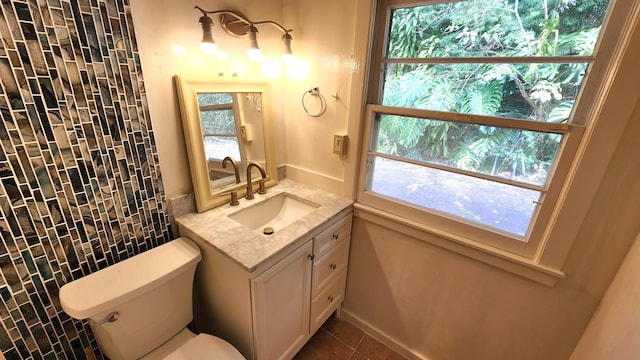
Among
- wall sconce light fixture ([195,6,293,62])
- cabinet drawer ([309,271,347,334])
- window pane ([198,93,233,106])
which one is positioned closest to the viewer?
wall sconce light fixture ([195,6,293,62])

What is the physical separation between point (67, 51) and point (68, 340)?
3.73 ft

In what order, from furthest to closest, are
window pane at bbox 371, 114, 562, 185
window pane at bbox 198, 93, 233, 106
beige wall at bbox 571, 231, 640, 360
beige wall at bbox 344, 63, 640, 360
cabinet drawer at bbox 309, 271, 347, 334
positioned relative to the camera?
cabinet drawer at bbox 309, 271, 347, 334 < window pane at bbox 198, 93, 233, 106 < window pane at bbox 371, 114, 562, 185 < beige wall at bbox 344, 63, 640, 360 < beige wall at bbox 571, 231, 640, 360

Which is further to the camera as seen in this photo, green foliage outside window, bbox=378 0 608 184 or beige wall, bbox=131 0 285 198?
beige wall, bbox=131 0 285 198

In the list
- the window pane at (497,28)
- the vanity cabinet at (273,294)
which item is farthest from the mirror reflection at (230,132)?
the window pane at (497,28)

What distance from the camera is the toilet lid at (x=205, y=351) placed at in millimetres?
1098

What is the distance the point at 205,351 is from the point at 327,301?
2.40ft

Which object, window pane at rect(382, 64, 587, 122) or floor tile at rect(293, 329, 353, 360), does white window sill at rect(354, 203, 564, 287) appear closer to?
window pane at rect(382, 64, 587, 122)

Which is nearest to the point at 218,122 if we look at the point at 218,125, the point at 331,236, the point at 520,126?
the point at 218,125

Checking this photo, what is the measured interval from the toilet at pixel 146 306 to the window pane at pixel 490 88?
129 cm

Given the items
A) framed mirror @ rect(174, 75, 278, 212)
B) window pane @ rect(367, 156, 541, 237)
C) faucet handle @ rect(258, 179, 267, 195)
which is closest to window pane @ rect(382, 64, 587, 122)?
window pane @ rect(367, 156, 541, 237)

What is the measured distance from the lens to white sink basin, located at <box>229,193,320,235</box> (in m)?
1.49

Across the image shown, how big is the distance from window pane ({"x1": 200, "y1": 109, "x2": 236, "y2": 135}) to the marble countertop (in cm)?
41

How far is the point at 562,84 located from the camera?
95 centimetres

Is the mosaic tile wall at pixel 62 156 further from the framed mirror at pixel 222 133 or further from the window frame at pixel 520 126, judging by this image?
the window frame at pixel 520 126
